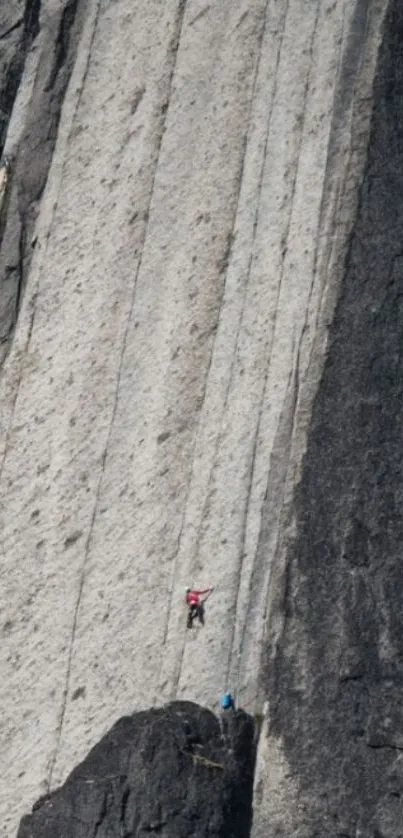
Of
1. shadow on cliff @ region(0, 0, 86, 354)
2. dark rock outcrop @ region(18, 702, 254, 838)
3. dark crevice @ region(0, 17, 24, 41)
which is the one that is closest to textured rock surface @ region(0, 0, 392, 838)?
shadow on cliff @ region(0, 0, 86, 354)

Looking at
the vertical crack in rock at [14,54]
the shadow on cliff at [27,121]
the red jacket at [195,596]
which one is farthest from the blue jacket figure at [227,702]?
the vertical crack in rock at [14,54]

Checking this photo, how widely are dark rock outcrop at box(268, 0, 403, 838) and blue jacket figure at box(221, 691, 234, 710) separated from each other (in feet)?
0.48

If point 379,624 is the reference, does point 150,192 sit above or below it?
above

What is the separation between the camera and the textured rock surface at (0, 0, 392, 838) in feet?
23.8

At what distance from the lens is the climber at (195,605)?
719 cm

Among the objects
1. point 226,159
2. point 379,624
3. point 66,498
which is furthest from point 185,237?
point 379,624

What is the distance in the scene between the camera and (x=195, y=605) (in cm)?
720

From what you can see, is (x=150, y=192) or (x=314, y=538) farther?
(x=150, y=192)

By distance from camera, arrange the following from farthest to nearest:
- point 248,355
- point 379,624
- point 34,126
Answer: point 34,126 < point 248,355 < point 379,624

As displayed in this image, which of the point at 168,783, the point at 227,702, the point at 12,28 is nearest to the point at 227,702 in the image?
the point at 227,702

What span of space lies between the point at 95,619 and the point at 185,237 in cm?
119

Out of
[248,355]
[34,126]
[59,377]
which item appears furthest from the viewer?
[34,126]

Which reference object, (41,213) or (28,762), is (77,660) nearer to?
(28,762)

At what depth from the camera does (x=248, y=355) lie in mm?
7465
